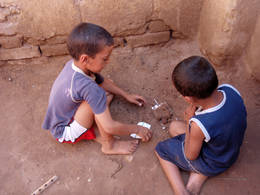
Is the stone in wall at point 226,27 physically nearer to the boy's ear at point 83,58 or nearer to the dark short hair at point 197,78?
the dark short hair at point 197,78

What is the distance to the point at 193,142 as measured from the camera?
1615mm

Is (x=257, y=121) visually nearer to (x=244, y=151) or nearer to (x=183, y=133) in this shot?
(x=244, y=151)

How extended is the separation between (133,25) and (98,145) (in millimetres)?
1511

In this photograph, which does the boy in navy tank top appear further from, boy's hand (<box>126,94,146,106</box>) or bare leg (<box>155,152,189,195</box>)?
boy's hand (<box>126,94,146,106</box>)

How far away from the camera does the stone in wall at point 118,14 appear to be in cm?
267

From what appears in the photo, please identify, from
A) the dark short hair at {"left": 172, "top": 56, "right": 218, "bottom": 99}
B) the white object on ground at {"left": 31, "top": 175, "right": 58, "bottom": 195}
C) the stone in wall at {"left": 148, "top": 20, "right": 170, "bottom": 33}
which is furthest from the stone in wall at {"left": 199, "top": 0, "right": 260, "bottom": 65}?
the white object on ground at {"left": 31, "top": 175, "right": 58, "bottom": 195}

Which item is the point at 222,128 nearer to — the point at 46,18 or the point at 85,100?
the point at 85,100

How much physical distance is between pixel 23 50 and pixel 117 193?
2.13 m

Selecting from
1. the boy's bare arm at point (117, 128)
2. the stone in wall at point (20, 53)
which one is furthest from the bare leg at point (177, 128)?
the stone in wall at point (20, 53)

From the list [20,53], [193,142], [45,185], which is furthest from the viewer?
[20,53]

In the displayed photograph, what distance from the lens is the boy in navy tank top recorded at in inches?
58.4

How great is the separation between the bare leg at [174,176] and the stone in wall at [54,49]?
74.0 inches

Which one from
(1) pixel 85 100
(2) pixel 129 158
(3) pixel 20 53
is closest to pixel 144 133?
(2) pixel 129 158

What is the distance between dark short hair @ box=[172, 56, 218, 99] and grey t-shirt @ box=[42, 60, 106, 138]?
2.06ft
